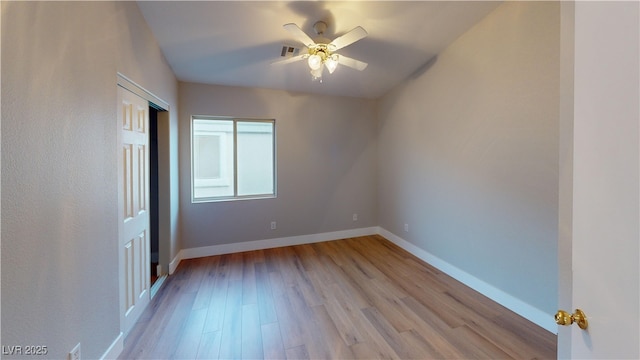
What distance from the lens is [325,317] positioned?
2150 millimetres

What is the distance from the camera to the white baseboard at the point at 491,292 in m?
1.98

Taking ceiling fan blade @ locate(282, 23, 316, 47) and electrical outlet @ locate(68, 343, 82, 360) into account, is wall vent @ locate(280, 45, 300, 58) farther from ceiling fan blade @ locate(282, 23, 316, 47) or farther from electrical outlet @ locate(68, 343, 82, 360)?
electrical outlet @ locate(68, 343, 82, 360)

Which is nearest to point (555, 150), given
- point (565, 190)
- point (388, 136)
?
point (565, 190)

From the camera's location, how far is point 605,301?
0.60m

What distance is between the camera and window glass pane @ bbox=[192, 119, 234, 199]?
11.6 feet

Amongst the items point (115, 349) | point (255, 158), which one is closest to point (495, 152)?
point (255, 158)

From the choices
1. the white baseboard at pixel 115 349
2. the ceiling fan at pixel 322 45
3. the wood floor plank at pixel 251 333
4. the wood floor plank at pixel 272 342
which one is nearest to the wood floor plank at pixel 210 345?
the wood floor plank at pixel 251 333

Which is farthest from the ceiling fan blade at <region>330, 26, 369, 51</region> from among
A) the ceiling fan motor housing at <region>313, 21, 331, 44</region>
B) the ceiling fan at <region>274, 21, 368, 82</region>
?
the ceiling fan motor housing at <region>313, 21, 331, 44</region>

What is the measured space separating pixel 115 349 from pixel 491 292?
3286 millimetres

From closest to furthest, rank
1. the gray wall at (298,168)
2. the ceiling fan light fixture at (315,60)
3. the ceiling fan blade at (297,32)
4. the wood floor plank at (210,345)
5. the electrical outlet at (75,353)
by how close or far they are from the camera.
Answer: the electrical outlet at (75,353)
the wood floor plank at (210,345)
the ceiling fan blade at (297,32)
the ceiling fan light fixture at (315,60)
the gray wall at (298,168)

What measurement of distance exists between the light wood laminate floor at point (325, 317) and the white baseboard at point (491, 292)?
69mm

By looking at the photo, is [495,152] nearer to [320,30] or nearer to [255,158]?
[320,30]

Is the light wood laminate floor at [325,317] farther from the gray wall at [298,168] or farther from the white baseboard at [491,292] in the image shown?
the gray wall at [298,168]

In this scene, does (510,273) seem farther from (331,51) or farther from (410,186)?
(331,51)
